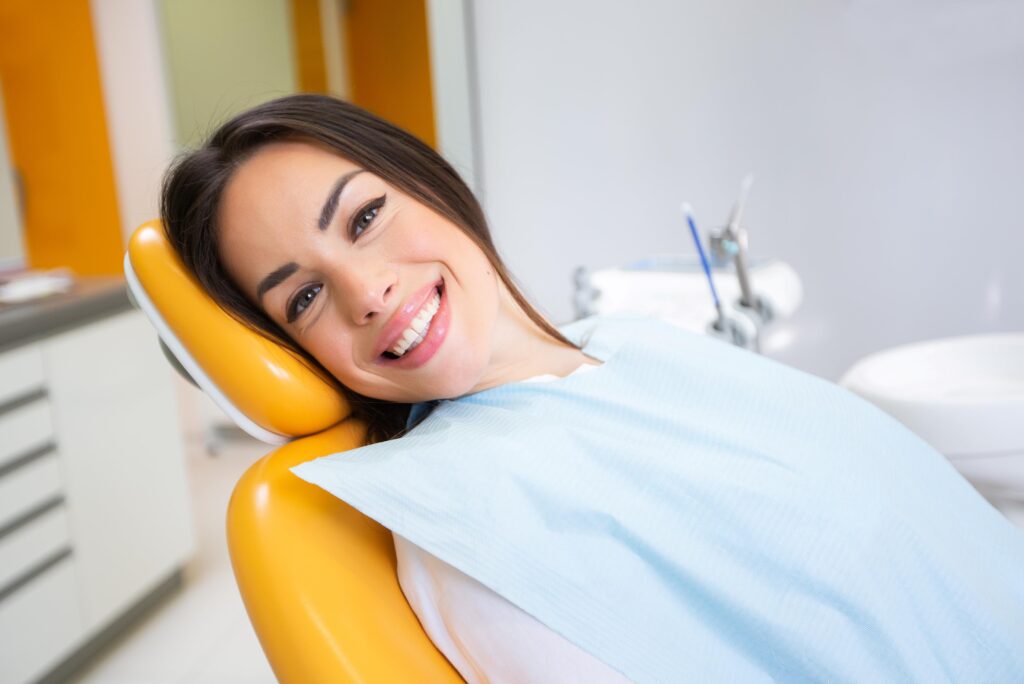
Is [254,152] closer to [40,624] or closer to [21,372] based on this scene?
[21,372]

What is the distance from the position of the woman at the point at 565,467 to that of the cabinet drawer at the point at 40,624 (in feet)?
4.09

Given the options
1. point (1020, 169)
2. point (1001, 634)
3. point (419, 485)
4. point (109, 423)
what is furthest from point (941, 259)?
point (109, 423)

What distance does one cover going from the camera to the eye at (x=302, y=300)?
2.80ft

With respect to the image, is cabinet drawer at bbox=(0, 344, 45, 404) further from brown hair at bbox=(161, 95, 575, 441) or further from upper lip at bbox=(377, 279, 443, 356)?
upper lip at bbox=(377, 279, 443, 356)

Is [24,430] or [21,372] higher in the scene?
[21,372]

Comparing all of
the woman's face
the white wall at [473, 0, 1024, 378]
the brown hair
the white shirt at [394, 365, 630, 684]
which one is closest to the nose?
the woman's face

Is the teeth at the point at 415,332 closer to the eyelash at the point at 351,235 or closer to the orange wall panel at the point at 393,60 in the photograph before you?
the eyelash at the point at 351,235

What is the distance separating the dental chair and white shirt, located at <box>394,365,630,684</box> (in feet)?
0.08

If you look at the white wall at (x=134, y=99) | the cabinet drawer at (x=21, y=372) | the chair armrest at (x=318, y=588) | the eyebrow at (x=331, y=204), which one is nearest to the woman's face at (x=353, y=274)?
the eyebrow at (x=331, y=204)

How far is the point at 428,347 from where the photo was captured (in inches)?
33.3

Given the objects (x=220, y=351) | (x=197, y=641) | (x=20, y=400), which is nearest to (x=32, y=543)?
(x=20, y=400)

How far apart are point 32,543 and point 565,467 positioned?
5.04 feet

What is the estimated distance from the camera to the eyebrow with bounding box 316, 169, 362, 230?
2.74ft

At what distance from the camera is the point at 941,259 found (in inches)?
89.4
